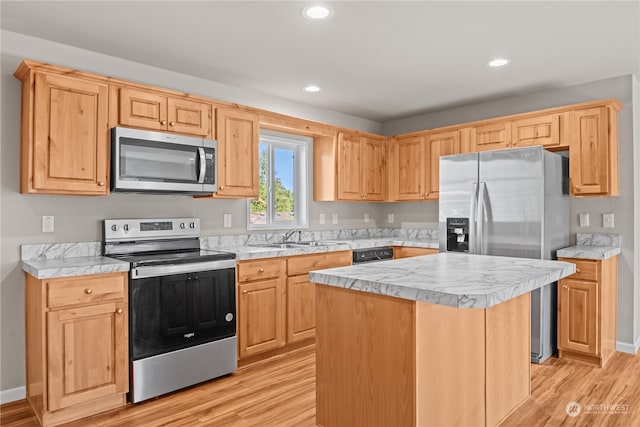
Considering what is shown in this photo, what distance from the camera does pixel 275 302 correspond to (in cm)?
361

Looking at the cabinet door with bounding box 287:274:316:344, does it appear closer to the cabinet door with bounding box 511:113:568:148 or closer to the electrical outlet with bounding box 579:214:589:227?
the cabinet door with bounding box 511:113:568:148

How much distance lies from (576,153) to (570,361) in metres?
1.81

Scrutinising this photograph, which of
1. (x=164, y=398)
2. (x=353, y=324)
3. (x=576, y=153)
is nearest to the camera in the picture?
(x=353, y=324)

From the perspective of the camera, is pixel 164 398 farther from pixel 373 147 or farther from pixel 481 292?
pixel 373 147

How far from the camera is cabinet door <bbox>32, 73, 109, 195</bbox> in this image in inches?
104

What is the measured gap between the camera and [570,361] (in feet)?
11.4

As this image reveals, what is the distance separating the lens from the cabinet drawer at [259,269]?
11.0ft

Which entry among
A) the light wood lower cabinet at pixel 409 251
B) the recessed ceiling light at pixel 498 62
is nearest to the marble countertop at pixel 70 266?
the light wood lower cabinet at pixel 409 251

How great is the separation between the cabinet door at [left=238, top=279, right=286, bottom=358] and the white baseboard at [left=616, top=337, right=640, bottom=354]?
301 cm

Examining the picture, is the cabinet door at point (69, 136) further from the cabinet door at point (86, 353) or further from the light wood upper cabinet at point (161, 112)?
the cabinet door at point (86, 353)

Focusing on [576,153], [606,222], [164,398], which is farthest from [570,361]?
[164,398]

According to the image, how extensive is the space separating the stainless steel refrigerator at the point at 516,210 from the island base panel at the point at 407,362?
138 cm

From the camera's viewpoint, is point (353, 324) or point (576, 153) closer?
point (353, 324)

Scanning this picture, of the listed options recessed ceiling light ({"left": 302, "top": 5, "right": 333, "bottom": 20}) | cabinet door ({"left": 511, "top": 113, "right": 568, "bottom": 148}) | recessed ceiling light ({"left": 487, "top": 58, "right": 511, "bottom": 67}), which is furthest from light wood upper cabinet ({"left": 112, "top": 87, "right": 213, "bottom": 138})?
cabinet door ({"left": 511, "top": 113, "right": 568, "bottom": 148})
